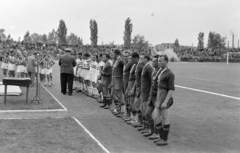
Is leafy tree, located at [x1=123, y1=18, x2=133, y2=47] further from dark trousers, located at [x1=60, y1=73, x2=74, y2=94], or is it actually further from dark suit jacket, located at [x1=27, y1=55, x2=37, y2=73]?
dark trousers, located at [x1=60, y1=73, x2=74, y2=94]

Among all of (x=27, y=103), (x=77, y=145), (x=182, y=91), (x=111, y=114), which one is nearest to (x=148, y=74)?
(x=77, y=145)

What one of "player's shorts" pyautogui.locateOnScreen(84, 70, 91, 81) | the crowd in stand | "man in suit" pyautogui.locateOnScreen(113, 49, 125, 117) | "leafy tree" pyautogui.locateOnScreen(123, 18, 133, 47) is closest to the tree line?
"leafy tree" pyautogui.locateOnScreen(123, 18, 133, 47)

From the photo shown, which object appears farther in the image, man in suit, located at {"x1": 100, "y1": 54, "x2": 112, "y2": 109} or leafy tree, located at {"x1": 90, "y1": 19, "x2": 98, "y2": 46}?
leafy tree, located at {"x1": 90, "y1": 19, "x2": 98, "y2": 46}

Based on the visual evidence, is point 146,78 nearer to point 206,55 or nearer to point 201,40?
point 206,55

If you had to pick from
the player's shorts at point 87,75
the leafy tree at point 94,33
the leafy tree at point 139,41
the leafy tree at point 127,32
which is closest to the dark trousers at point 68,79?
the player's shorts at point 87,75

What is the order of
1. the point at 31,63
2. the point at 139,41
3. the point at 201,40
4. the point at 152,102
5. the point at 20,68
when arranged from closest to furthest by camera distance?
the point at 152,102, the point at 31,63, the point at 20,68, the point at 139,41, the point at 201,40

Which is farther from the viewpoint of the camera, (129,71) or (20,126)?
(129,71)

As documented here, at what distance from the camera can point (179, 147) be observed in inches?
314

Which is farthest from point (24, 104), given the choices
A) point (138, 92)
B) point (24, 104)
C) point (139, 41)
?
point (139, 41)

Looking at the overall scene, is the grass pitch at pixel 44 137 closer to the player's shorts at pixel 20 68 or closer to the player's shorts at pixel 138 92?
the player's shorts at pixel 138 92

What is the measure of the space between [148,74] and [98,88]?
6417mm

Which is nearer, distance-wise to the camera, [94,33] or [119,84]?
[119,84]

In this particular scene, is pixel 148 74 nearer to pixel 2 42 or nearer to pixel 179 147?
pixel 179 147

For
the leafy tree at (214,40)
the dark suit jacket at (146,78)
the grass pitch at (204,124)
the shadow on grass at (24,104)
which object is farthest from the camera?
the leafy tree at (214,40)
